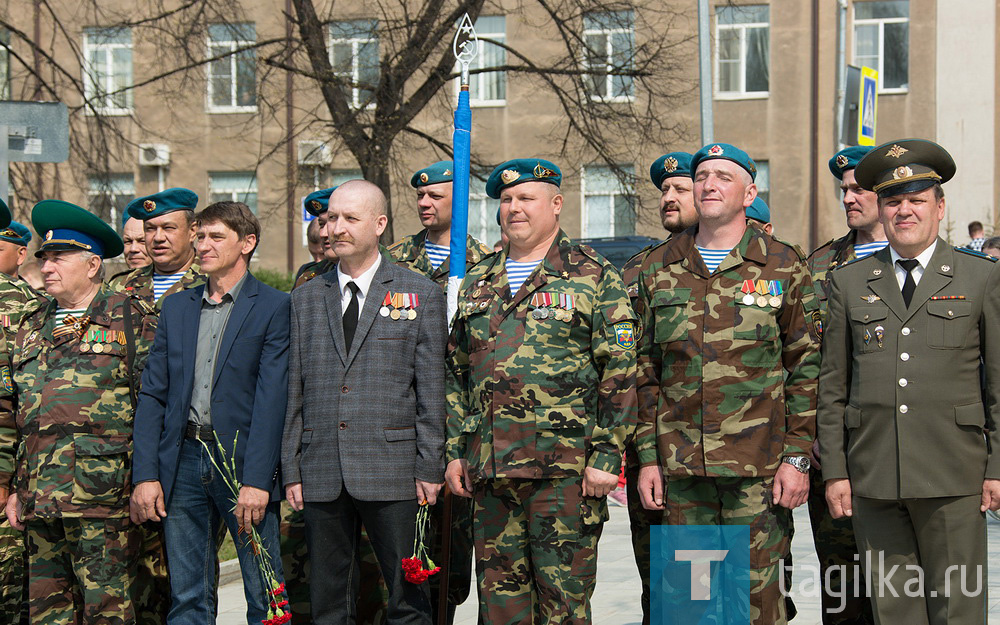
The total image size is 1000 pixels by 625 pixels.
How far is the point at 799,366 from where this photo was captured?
5172 millimetres

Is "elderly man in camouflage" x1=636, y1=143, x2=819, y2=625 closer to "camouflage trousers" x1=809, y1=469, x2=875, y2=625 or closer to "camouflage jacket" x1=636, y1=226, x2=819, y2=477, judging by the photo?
"camouflage jacket" x1=636, y1=226, x2=819, y2=477

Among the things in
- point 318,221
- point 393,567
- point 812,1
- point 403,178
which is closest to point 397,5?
point 403,178

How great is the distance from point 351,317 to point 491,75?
20.3 metres

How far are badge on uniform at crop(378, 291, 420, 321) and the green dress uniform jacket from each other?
188 centimetres

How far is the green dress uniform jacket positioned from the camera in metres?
4.87

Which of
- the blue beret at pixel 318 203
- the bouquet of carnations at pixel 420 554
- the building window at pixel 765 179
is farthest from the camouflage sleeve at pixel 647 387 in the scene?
the building window at pixel 765 179

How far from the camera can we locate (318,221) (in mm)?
7676

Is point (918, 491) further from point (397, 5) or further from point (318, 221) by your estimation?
point (397, 5)

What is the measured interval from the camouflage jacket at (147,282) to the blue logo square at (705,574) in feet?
8.73

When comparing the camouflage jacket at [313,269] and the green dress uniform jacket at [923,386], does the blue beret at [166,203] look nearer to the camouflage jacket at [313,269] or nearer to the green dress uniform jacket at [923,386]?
the camouflage jacket at [313,269]

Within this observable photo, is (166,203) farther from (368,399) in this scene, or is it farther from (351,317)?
(368,399)

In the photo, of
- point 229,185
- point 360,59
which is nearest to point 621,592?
point 360,59

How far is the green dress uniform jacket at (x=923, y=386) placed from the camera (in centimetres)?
487

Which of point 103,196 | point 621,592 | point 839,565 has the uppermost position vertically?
point 103,196
